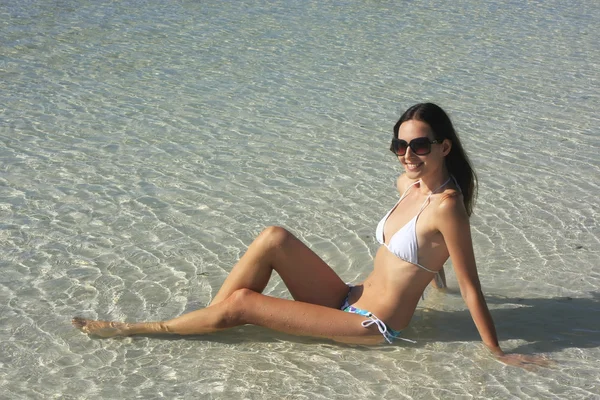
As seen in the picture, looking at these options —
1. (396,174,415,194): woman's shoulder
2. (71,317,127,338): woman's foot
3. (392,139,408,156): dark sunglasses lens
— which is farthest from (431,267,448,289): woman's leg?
(71,317,127,338): woman's foot

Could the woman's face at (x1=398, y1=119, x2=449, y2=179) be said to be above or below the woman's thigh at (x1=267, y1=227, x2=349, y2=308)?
above

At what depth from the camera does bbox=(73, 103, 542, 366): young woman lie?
341 centimetres

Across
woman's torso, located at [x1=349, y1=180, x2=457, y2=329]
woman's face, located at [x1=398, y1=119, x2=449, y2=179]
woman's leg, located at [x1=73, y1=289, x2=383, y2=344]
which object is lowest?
woman's leg, located at [x1=73, y1=289, x2=383, y2=344]

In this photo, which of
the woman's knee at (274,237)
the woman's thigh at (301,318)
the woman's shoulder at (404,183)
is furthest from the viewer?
the woman's shoulder at (404,183)

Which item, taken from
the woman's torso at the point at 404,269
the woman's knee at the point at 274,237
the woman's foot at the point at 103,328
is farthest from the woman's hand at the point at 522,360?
the woman's foot at the point at 103,328

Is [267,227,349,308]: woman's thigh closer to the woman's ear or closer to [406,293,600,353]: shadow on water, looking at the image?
[406,293,600,353]: shadow on water

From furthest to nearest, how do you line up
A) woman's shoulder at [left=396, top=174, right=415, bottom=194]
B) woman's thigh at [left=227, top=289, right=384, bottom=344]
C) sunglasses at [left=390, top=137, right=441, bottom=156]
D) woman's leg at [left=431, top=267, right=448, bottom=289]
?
woman's leg at [left=431, top=267, right=448, bottom=289], woman's shoulder at [left=396, top=174, right=415, bottom=194], woman's thigh at [left=227, top=289, right=384, bottom=344], sunglasses at [left=390, top=137, right=441, bottom=156]

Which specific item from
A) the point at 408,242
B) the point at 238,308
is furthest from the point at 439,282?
the point at 238,308

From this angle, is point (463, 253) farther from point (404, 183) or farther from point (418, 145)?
point (404, 183)

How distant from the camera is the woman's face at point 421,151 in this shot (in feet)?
11.3

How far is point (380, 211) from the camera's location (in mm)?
5293

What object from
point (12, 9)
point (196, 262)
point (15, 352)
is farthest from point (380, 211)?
point (12, 9)

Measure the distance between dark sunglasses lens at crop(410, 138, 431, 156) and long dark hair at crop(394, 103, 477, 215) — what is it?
0.06 meters

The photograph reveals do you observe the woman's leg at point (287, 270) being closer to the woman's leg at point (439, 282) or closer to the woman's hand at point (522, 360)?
the woman's leg at point (439, 282)
